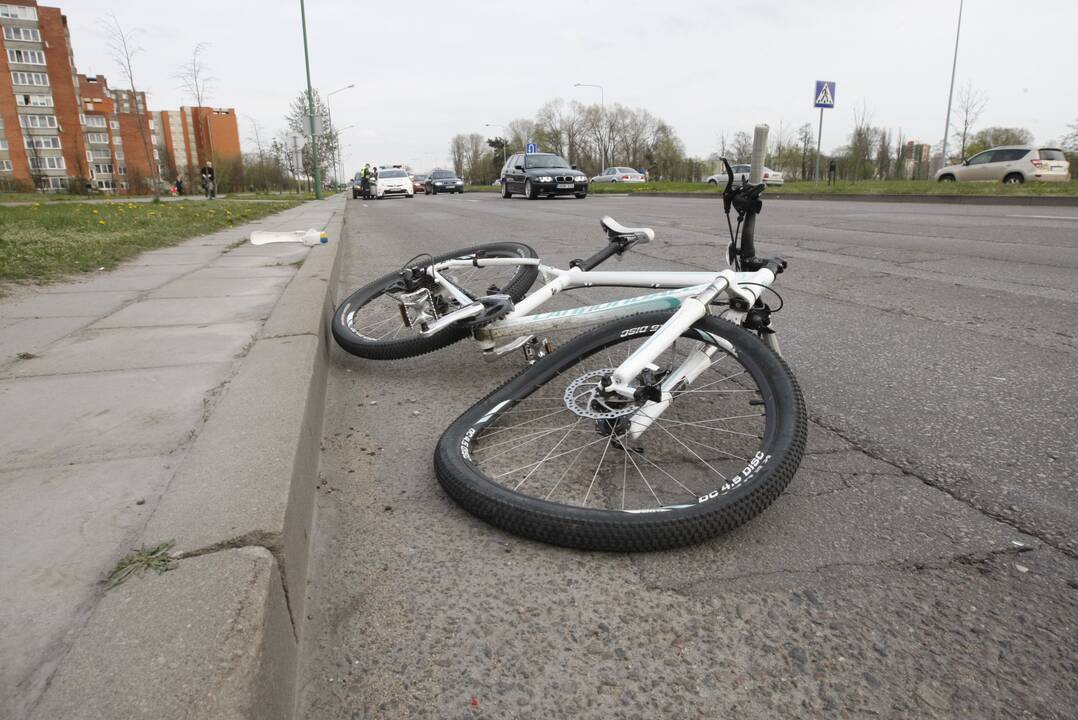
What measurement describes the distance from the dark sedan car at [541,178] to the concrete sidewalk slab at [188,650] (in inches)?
885

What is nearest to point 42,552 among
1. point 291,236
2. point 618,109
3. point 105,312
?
point 105,312

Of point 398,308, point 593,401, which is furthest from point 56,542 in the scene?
point 398,308

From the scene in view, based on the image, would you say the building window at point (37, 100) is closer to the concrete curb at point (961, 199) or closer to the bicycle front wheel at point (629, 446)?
the concrete curb at point (961, 199)

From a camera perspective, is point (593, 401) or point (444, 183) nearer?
point (593, 401)

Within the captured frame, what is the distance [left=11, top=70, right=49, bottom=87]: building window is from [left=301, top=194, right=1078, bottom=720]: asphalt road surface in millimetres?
86294

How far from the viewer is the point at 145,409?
2.38m

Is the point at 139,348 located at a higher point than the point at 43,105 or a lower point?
lower

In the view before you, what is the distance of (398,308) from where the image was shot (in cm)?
382

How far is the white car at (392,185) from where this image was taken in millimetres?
32625

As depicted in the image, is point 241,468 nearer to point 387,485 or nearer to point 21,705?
point 387,485

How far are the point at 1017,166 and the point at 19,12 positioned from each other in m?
83.9

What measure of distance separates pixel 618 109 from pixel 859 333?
263 ft

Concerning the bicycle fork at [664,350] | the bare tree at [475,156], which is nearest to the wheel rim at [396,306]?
the bicycle fork at [664,350]

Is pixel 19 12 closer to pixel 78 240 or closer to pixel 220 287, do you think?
pixel 78 240
